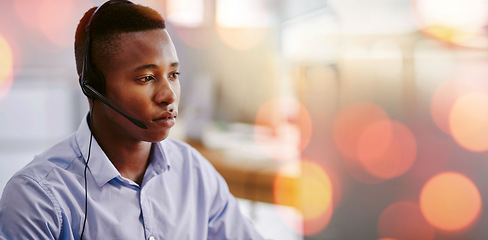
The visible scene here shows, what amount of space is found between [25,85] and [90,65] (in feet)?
8.04

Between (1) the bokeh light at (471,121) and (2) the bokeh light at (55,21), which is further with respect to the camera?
(2) the bokeh light at (55,21)

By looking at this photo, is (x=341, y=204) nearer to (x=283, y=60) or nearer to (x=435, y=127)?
(x=435, y=127)

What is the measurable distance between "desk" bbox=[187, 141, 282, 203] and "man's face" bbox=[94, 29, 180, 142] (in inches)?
40.0

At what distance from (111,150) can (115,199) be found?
0.09 m

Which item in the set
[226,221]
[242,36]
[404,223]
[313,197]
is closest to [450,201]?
[404,223]

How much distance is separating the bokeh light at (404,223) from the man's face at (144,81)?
0.72m

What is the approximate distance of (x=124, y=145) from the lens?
2.45 feet

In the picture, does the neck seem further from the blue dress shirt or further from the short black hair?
the short black hair

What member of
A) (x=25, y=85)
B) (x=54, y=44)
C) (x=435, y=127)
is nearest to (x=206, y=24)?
(x=54, y=44)

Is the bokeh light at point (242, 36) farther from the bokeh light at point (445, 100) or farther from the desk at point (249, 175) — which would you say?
the bokeh light at point (445, 100)

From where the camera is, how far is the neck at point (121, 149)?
0.74 meters

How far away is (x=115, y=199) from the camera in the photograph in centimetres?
72

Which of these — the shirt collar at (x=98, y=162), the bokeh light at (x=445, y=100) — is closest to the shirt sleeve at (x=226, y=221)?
the shirt collar at (x=98, y=162)

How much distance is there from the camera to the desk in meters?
1.69
